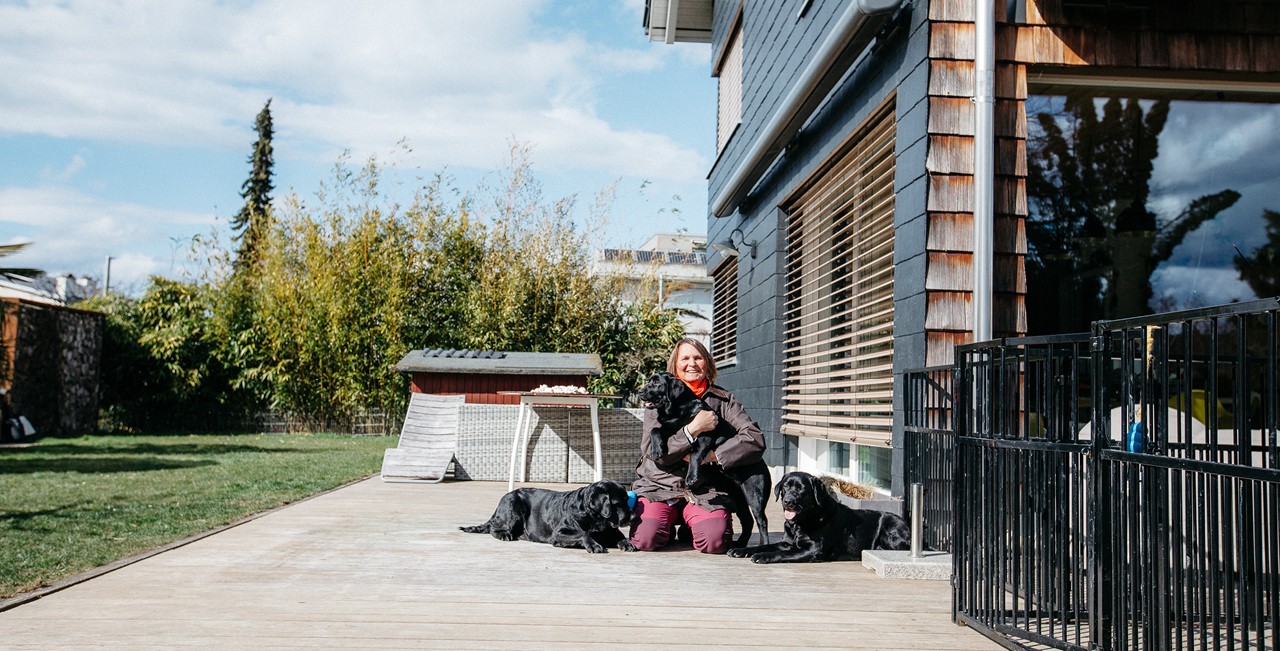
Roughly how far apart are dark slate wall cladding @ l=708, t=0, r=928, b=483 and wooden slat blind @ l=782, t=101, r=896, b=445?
17 cm

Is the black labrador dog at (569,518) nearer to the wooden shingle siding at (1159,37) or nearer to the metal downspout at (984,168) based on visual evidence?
the metal downspout at (984,168)

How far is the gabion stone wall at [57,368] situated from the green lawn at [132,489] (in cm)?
166

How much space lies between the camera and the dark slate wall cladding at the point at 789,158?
4.62 meters

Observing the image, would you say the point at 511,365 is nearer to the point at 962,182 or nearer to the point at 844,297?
the point at 844,297

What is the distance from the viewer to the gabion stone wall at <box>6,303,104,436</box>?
523 inches

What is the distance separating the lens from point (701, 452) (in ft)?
14.6

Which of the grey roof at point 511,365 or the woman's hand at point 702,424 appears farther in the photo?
the grey roof at point 511,365

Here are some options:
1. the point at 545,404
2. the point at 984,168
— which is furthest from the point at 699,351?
the point at 545,404

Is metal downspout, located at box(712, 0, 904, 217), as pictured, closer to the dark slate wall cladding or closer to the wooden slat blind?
the dark slate wall cladding

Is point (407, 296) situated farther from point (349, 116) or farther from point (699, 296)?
point (699, 296)

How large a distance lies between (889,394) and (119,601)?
3585 millimetres

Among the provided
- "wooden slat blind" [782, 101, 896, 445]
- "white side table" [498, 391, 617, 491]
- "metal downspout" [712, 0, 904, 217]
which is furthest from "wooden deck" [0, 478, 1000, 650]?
"metal downspout" [712, 0, 904, 217]

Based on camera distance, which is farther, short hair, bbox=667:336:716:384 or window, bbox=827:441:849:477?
window, bbox=827:441:849:477

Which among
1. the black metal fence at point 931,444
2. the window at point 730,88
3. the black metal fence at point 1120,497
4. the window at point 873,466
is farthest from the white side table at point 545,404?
the black metal fence at point 1120,497
